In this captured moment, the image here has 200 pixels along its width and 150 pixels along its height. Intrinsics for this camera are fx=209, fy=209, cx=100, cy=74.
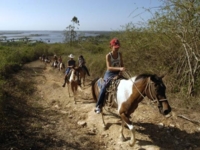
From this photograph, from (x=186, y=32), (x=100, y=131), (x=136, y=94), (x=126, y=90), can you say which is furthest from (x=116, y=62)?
(x=186, y=32)

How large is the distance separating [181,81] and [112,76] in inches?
179

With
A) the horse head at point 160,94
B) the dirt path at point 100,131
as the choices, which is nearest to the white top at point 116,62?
the horse head at point 160,94

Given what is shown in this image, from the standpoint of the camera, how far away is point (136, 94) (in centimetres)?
464

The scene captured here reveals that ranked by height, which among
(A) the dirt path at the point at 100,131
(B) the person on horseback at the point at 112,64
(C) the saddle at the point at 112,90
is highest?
(B) the person on horseback at the point at 112,64

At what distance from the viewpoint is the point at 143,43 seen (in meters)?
10.7

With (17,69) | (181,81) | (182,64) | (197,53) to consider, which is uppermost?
(197,53)

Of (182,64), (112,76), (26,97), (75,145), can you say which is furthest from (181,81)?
(26,97)

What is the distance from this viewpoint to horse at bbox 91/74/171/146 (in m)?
4.15

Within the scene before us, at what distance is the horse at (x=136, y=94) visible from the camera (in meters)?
4.15

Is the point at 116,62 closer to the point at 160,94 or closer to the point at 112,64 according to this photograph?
the point at 112,64

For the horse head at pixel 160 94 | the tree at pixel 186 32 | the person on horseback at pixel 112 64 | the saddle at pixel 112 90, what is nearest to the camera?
the horse head at pixel 160 94

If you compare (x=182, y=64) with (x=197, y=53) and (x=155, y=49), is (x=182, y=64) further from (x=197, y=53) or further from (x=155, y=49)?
(x=155, y=49)

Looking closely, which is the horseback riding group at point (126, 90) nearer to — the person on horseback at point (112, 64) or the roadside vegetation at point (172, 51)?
the person on horseback at point (112, 64)

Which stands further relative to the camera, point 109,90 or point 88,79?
point 88,79
